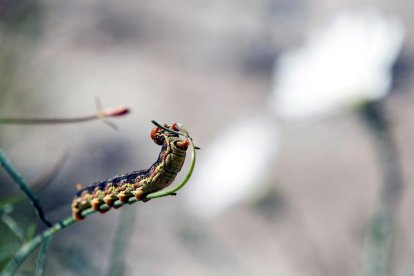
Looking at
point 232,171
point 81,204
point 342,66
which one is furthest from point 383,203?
point 81,204

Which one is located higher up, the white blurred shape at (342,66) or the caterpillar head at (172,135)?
the white blurred shape at (342,66)

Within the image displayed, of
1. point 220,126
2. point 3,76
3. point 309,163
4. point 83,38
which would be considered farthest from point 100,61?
point 3,76

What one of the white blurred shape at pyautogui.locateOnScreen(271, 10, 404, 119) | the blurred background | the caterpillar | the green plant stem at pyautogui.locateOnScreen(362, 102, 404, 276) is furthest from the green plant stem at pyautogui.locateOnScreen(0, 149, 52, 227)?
the white blurred shape at pyautogui.locateOnScreen(271, 10, 404, 119)

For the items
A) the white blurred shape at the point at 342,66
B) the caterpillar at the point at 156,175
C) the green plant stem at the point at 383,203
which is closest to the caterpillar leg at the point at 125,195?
the caterpillar at the point at 156,175

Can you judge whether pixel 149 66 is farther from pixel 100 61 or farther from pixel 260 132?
pixel 260 132

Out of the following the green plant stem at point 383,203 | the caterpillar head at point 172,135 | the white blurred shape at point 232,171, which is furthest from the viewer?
the white blurred shape at point 232,171

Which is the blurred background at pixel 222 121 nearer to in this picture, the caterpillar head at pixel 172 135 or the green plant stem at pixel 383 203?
the green plant stem at pixel 383 203
